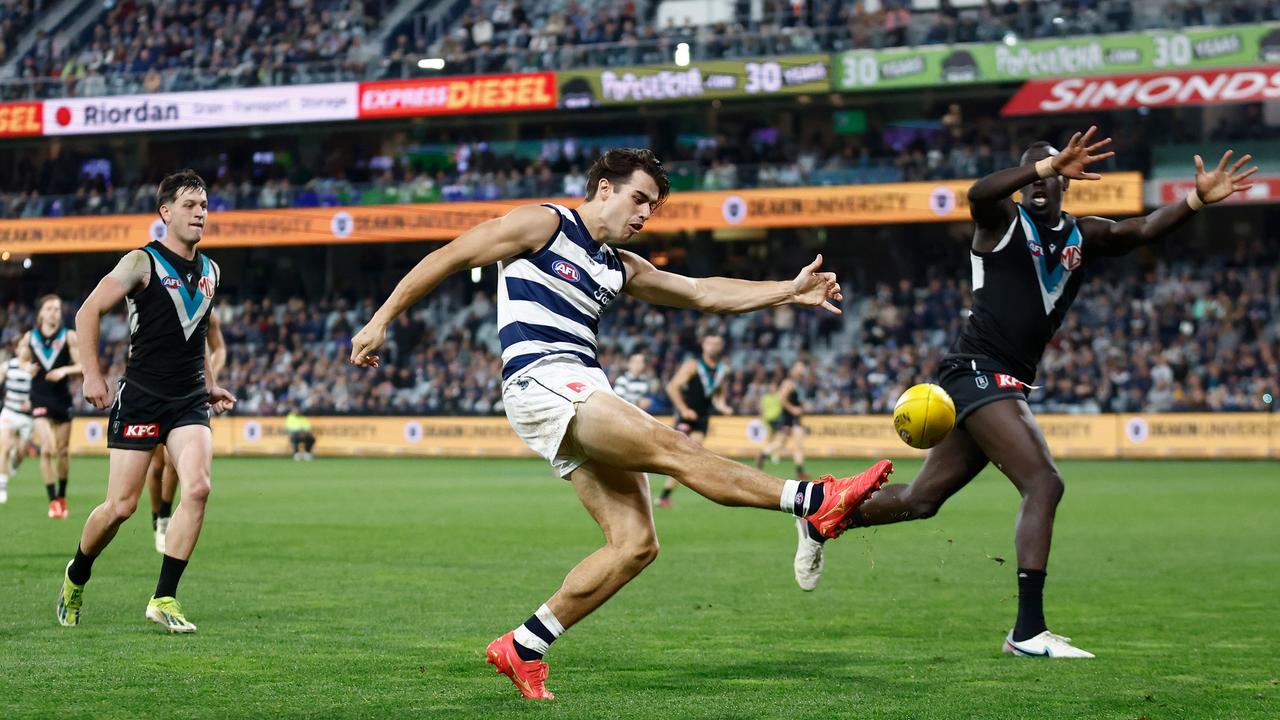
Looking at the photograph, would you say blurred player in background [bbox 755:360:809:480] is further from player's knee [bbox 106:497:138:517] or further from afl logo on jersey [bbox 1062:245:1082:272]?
player's knee [bbox 106:497:138:517]

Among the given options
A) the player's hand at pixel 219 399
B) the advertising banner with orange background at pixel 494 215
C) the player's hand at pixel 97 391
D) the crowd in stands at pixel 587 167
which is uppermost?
the crowd in stands at pixel 587 167

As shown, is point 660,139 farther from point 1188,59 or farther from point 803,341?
point 1188,59

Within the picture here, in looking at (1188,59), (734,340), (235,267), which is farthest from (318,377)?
(1188,59)

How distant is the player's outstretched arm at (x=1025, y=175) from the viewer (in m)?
Result: 7.46

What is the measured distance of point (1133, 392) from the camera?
36.7 metres

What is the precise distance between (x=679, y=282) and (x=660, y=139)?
39443 mm

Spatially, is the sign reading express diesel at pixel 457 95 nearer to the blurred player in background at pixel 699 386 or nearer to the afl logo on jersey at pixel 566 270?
the blurred player in background at pixel 699 386

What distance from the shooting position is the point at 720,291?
296 inches

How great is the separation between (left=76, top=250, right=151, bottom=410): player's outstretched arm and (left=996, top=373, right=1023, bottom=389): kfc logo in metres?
4.65

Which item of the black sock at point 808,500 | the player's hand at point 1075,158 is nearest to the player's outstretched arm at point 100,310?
the black sock at point 808,500

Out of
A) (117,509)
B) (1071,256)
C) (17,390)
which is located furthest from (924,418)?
(17,390)

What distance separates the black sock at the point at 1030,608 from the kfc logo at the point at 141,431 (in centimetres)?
490

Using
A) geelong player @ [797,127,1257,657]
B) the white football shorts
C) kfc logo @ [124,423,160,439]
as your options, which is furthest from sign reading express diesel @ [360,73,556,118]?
the white football shorts

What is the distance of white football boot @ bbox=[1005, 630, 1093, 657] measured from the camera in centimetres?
799
